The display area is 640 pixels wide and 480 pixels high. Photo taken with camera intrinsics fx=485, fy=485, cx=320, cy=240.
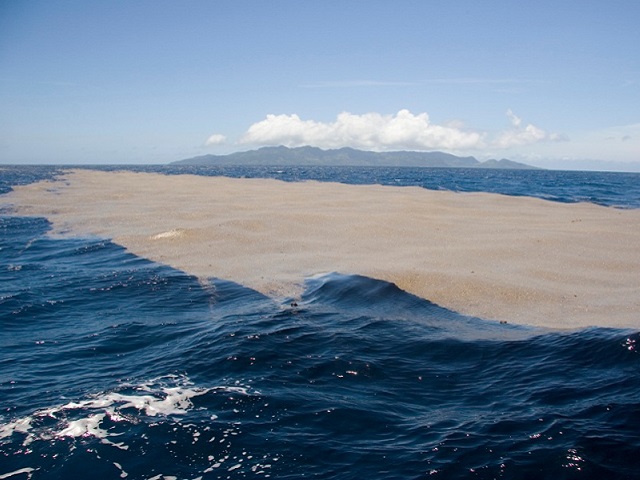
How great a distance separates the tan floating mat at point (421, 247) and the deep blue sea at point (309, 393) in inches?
73.3

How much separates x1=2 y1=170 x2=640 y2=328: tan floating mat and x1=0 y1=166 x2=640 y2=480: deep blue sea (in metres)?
1.86

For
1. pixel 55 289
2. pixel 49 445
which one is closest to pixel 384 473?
pixel 49 445

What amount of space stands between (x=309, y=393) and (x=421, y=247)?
12.7m

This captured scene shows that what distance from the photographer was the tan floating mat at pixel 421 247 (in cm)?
1295

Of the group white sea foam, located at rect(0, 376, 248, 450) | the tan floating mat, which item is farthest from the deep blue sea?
the tan floating mat

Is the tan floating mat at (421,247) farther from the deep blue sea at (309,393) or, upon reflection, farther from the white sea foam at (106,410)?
the white sea foam at (106,410)

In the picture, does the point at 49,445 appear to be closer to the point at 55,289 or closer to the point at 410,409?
the point at 410,409

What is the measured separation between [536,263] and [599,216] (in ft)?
55.3

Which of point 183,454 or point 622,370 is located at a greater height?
point 622,370

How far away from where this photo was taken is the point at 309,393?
26.0ft

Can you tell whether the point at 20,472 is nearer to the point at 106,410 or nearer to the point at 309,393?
the point at 106,410

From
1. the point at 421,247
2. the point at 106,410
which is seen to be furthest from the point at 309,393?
the point at 421,247

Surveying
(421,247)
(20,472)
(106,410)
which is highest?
(421,247)

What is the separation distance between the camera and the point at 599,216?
30.1 metres
